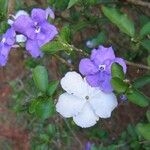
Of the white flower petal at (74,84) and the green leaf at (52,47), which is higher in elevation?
the green leaf at (52,47)

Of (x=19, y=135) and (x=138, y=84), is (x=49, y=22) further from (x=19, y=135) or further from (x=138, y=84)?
(x=19, y=135)

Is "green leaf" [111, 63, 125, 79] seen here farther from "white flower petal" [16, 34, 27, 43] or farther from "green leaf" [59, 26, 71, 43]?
"white flower petal" [16, 34, 27, 43]

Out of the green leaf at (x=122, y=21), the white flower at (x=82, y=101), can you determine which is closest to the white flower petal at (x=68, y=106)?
the white flower at (x=82, y=101)

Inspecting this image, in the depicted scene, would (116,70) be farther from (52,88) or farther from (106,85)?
(52,88)

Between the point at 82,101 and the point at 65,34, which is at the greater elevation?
the point at 65,34

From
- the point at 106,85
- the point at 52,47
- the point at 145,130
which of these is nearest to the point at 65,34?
the point at 52,47

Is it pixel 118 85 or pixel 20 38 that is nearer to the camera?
pixel 118 85

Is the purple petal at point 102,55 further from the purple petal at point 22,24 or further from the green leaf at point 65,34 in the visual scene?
the purple petal at point 22,24
